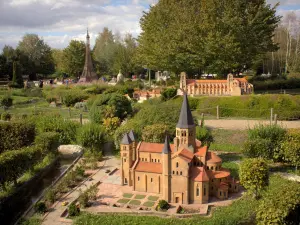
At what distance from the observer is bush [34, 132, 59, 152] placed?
24.8 m

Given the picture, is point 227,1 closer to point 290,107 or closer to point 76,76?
point 290,107

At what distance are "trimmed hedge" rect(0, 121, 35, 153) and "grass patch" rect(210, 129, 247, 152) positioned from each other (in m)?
15.5

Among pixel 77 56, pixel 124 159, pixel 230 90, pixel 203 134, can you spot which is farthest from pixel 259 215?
pixel 77 56

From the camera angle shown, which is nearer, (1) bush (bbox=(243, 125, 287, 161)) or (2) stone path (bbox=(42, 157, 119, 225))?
(2) stone path (bbox=(42, 157, 119, 225))

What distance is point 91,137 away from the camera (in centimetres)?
2630

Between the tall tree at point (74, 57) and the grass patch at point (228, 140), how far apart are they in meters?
54.8

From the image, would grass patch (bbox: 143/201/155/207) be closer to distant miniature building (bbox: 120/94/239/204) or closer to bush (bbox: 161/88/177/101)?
distant miniature building (bbox: 120/94/239/204)

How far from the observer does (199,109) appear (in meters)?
34.3

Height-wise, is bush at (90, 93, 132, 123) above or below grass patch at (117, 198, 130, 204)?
above

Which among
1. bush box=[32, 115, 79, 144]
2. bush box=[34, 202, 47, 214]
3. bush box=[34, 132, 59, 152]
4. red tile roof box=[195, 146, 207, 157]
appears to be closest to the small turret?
red tile roof box=[195, 146, 207, 157]

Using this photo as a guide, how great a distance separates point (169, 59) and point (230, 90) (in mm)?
10054

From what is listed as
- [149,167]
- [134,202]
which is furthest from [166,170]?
[134,202]

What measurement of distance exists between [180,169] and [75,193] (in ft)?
21.6

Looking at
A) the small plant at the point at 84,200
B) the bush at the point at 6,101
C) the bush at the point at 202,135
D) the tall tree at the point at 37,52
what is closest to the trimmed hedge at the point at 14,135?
the small plant at the point at 84,200
